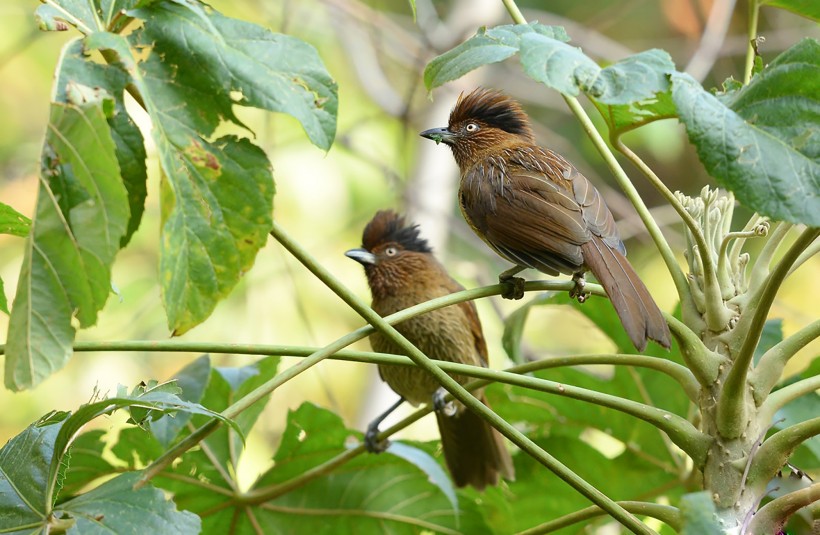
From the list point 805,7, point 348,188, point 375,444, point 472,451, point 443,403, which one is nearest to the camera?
point 805,7

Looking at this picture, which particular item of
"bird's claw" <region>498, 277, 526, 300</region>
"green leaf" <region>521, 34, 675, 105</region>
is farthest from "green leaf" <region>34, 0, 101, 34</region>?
"bird's claw" <region>498, 277, 526, 300</region>

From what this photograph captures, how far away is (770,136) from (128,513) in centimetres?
130

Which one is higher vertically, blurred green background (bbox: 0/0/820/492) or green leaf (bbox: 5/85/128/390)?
blurred green background (bbox: 0/0/820/492)

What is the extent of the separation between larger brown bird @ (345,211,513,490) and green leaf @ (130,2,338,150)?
2.12 metres

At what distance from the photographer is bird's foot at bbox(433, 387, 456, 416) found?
3648mm

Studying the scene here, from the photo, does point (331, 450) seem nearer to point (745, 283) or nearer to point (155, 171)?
point (745, 283)

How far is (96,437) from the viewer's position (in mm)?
2807

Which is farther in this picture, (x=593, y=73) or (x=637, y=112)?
(x=637, y=112)

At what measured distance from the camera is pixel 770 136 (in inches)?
64.4

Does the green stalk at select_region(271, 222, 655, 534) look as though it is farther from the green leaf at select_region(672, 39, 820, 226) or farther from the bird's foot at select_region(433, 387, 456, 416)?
the bird's foot at select_region(433, 387, 456, 416)

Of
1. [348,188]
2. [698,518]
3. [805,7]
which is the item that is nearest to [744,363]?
[698,518]

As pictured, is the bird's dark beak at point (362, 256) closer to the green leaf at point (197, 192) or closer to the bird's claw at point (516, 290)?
the bird's claw at point (516, 290)

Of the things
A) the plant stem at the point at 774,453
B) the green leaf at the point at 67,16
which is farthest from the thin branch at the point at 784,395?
the green leaf at the point at 67,16

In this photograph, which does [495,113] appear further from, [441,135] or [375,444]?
[375,444]
